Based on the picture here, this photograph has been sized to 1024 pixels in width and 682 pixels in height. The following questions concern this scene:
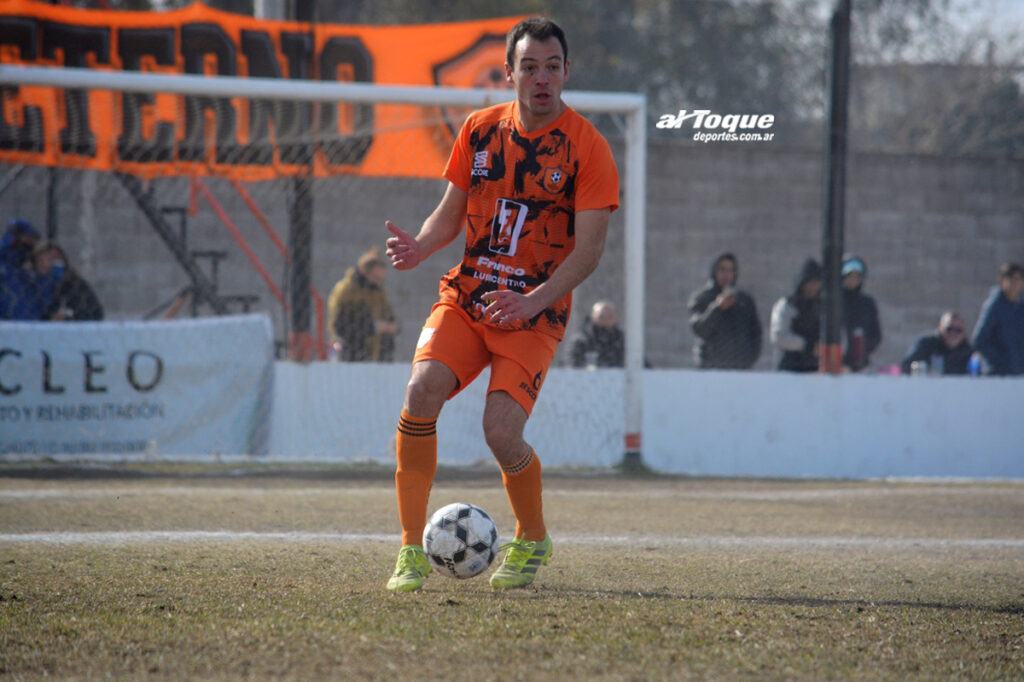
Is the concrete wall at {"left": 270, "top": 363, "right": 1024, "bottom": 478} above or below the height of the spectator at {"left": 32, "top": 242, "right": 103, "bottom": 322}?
below

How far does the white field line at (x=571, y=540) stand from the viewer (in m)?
5.00

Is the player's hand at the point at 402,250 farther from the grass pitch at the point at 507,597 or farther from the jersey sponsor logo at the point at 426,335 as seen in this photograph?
the grass pitch at the point at 507,597

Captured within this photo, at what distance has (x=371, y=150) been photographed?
11.0 metres

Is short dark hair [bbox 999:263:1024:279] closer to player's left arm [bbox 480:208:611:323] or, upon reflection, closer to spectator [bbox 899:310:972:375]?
spectator [bbox 899:310:972:375]

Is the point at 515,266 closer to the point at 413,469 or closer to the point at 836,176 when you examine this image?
the point at 413,469

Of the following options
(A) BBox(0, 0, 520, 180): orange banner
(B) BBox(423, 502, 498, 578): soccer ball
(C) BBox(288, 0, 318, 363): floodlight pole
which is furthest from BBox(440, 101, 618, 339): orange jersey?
(A) BBox(0, 0, 520, 180): orange banner

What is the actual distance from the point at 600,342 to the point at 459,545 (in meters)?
6.49

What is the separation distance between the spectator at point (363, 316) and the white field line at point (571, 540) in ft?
15.9

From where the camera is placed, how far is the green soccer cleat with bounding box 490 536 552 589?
162 inches

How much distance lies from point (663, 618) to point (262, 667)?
132 centimetres

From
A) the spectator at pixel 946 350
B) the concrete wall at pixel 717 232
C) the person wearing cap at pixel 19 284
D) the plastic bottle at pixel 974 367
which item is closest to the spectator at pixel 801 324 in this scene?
the spectator at pixel 946 350

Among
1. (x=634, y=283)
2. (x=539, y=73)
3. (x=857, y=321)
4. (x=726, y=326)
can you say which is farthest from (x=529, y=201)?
(x=857, y=321)

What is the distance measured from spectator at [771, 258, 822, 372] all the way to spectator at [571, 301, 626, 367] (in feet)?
5.20

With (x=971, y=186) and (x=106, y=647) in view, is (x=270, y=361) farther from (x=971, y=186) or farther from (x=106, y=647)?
(x=971, y=186)
